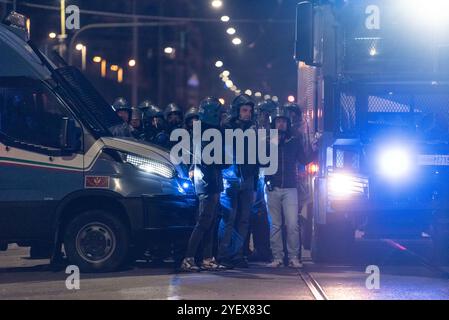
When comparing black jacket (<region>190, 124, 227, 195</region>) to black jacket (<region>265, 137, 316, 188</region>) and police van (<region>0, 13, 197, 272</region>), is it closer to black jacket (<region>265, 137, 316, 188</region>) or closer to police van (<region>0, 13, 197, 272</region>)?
police van (<region>0, 13, 197, 272</region>)

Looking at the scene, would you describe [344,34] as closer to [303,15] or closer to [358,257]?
[303,15]

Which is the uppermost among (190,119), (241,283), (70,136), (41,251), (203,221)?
(190,119)

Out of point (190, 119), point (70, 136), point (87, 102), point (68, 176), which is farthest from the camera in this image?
point (190, 119)

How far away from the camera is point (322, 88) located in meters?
14.1

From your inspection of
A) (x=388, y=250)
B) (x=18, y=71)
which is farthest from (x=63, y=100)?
(x=388, y=250)

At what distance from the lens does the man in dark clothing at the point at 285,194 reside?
1362cm

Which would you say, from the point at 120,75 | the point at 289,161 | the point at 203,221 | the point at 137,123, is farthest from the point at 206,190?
the point at 120,75

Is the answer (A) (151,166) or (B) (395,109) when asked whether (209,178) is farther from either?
(B) (395,109)

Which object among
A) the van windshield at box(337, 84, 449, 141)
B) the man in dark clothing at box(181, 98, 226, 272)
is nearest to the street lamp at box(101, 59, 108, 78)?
the van windshield at box(337, 84, 449, 141)

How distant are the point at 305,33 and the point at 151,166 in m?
2.53

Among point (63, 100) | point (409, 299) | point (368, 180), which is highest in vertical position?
point (63, 100)

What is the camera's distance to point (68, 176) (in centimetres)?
1272

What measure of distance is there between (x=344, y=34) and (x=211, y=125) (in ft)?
7.06

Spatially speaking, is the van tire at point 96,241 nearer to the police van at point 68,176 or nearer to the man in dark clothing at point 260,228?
the police van at point 68,176
